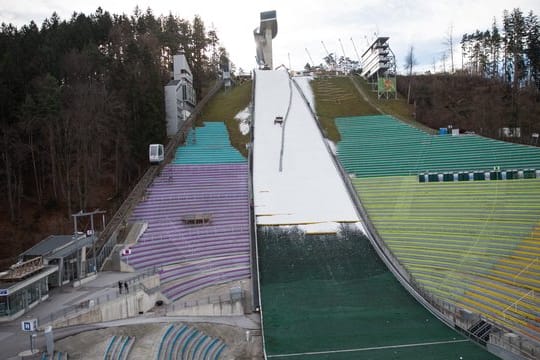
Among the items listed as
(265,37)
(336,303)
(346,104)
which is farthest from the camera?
(265,37)

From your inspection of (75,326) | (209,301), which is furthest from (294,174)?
(75,326)

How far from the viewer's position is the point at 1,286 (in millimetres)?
13508

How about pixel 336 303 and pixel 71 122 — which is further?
pixel 71 122

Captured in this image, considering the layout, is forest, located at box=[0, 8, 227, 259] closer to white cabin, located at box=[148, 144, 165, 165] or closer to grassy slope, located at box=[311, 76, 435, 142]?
white cabin, located at box=[148, 144, 165, 165]

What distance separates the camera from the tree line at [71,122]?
24.5 metres

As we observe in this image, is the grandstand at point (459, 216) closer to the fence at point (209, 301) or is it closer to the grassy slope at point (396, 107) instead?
the grassy slope at point (396, 107)

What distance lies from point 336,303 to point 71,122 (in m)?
17.9

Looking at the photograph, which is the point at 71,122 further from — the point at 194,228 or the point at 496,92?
the point at 496,92

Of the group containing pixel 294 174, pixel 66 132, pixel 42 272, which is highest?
pixel 66 132

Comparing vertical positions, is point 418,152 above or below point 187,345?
above

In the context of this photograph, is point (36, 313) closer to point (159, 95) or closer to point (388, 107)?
point (159, 95)

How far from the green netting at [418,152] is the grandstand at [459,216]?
0.06m

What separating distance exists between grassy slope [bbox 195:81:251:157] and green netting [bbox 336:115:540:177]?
769 centimetres

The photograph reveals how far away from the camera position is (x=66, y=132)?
2483 centimetres
